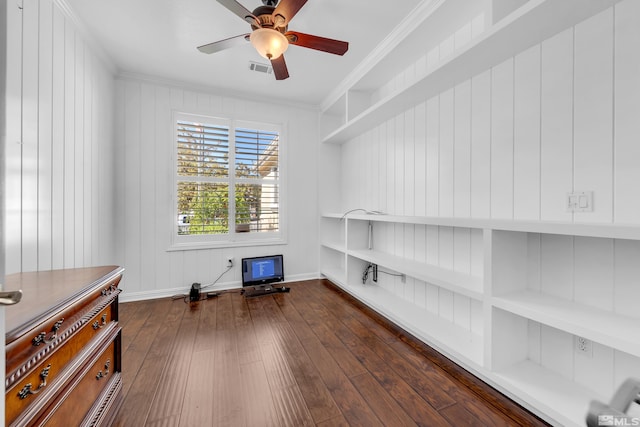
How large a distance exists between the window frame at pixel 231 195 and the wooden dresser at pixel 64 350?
6.17ft

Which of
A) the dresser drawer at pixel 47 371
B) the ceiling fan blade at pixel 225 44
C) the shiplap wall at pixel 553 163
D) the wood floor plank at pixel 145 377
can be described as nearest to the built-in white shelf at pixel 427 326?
the shiplap wall at pixel 553 163

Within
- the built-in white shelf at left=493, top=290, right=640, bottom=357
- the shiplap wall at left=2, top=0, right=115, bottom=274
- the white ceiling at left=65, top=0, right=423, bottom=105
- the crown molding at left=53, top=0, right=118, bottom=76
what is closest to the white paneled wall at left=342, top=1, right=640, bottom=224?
the built-in white shelf at left=493, top=290, right=640, bottom=357

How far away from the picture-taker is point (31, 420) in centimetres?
82

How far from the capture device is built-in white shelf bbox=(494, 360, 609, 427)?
1.24m

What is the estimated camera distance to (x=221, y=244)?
11.2 feet

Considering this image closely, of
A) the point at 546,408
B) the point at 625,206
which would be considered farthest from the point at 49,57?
the point at 546,408

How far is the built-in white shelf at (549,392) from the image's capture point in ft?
4.06

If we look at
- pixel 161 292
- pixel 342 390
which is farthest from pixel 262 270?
pixel 342 390

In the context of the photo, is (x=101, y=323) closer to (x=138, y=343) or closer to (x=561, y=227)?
(x=138, y=343)

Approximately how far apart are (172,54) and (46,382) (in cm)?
285

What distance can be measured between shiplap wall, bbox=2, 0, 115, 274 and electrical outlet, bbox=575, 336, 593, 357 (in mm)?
3138

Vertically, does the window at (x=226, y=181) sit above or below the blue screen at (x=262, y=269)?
above

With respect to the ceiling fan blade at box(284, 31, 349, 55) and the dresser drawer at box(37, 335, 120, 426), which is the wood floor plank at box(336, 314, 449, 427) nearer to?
the dresser drawer at box(37, 335, 120, 426)

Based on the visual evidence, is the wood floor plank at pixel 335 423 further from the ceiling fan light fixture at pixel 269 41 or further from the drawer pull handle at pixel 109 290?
the ceiling fan light fixture at pixel 269 41
